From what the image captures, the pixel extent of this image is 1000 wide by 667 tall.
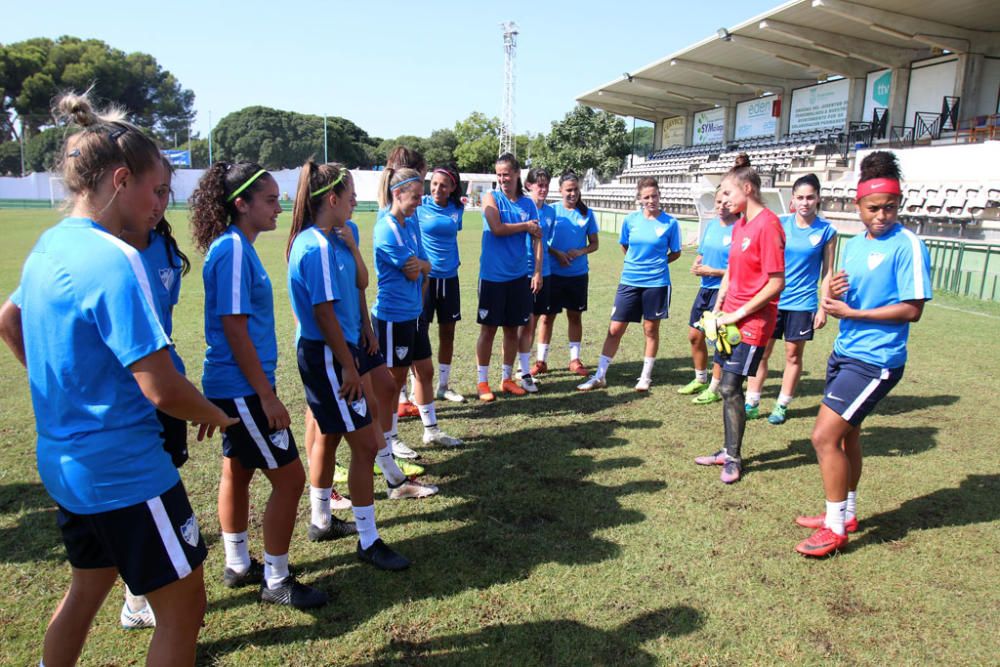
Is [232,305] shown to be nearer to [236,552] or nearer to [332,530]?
[236,552]

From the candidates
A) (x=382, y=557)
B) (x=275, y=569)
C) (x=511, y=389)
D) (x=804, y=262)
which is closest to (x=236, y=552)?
(x=275, y=569)

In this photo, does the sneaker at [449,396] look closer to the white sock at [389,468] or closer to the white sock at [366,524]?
the white sock at [389,468]

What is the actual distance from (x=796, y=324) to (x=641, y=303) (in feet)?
5.22

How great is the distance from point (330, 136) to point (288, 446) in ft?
244

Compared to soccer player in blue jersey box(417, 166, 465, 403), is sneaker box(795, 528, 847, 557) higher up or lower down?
lower down

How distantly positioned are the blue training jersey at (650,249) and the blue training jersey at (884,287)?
121 inches

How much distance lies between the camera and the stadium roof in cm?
2261

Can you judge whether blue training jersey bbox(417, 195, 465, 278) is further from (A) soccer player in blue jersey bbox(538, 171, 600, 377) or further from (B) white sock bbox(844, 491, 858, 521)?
(B) white sock bbox(844, 491, 858, 521)

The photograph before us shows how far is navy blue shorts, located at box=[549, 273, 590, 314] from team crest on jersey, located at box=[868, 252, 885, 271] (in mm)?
3796

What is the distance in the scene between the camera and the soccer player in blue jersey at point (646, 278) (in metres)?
6.70

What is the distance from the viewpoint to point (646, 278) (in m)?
6.73

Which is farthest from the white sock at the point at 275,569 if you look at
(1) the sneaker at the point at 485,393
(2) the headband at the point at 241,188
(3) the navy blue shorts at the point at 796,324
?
(3) the navy blue shorts at the point at 796,324

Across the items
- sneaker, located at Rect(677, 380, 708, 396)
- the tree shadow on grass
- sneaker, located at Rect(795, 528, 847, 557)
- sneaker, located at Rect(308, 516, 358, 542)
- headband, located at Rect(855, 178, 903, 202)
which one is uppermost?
headband, located at Rect(855, 178, 903, 202)

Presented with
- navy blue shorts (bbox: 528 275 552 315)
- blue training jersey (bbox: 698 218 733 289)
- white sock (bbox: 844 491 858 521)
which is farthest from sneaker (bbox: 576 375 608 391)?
white sock (bbox: 844 491 858 521)
